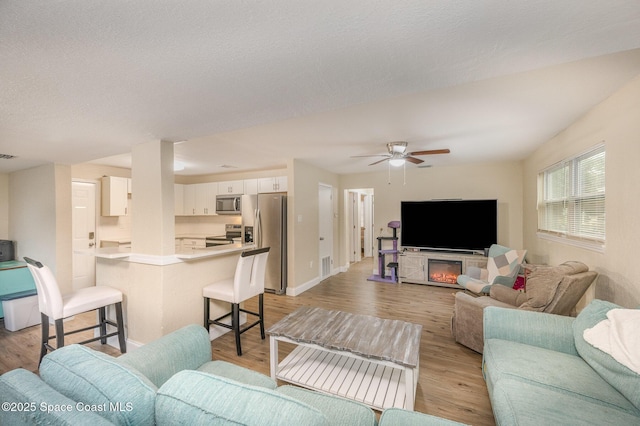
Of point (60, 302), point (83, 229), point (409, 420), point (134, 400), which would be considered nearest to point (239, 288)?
point (60, 302)

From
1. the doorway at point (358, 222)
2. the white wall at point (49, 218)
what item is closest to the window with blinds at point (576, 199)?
the doorway at point (358, 222)

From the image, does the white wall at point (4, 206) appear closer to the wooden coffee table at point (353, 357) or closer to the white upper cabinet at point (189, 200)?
the white upper cabinet at point (189, 200)

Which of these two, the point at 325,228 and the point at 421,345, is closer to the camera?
the point at 421,345

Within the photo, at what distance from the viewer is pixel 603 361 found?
146cm

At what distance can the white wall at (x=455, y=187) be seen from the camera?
4.90 meters

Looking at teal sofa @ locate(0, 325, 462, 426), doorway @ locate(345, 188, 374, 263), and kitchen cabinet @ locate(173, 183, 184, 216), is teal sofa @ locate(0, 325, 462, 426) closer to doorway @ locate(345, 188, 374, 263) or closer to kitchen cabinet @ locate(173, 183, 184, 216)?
kitchen cabinet @ locate(173, 183, 184, 216)

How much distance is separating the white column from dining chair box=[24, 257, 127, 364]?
1.66 ft

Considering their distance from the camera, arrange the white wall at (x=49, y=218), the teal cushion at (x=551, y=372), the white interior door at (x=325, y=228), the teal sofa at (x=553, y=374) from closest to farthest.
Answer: the teal sofa at (x=553, y=374) → the teal cushion at (x=551, y=372) → the white wall at (x=49, y=218) → the white interior door at (x=325, y=228)

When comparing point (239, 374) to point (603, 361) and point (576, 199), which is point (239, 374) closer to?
point (603, 361)

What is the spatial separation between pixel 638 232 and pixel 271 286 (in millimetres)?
4287

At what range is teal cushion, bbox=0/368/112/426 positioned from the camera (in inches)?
29.8

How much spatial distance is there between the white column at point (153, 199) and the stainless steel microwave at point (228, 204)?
2481mm

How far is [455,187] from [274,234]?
3.67 meters

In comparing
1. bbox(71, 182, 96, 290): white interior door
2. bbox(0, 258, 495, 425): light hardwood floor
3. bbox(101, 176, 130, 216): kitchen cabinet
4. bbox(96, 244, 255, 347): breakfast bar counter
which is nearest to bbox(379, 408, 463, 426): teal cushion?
bbox(0, 258, 495, 425): light hardwood floor
